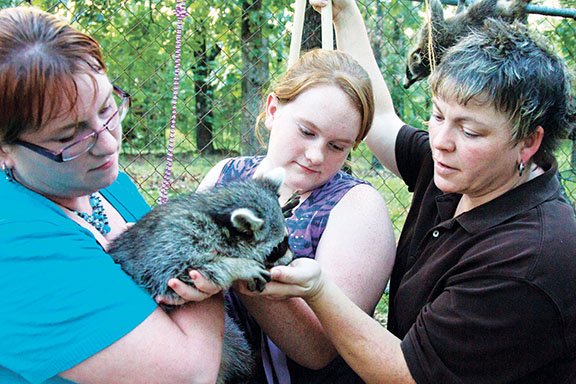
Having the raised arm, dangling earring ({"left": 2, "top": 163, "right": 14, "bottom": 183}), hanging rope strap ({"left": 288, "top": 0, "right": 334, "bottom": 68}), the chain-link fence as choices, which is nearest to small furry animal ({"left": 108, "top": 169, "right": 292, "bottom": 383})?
dangling earring ({"left": 2, "top": 163, "right": 14, "bottom": 183})

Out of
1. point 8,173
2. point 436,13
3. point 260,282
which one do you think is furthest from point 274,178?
point 436,13

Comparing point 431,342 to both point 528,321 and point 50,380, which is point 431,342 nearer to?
point 528,321

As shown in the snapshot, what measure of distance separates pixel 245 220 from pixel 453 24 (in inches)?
153

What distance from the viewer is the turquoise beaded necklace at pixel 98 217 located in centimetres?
231

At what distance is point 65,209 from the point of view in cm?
213

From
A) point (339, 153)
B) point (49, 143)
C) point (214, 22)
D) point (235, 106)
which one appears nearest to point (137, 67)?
point (214, 22)

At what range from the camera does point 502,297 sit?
7.16 ft

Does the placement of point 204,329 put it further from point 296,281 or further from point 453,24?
point 453,24

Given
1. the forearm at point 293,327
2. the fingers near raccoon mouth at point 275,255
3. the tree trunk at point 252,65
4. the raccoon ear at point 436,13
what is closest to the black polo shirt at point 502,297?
the forearm at point 293,327

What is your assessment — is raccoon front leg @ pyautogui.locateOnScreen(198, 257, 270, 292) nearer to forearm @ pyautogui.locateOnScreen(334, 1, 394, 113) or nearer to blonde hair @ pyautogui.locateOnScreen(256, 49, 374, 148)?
blonde hair @ pyautogui.locateOnScreen(256, 49, 374, 148)

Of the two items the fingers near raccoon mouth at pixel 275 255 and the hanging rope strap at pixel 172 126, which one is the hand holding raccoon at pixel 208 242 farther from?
the hanging rope strap at pixel 172 126

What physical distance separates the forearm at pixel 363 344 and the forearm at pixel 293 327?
91 millimetres

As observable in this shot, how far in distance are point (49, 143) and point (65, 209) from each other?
0.34m

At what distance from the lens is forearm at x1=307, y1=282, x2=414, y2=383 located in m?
2.31
